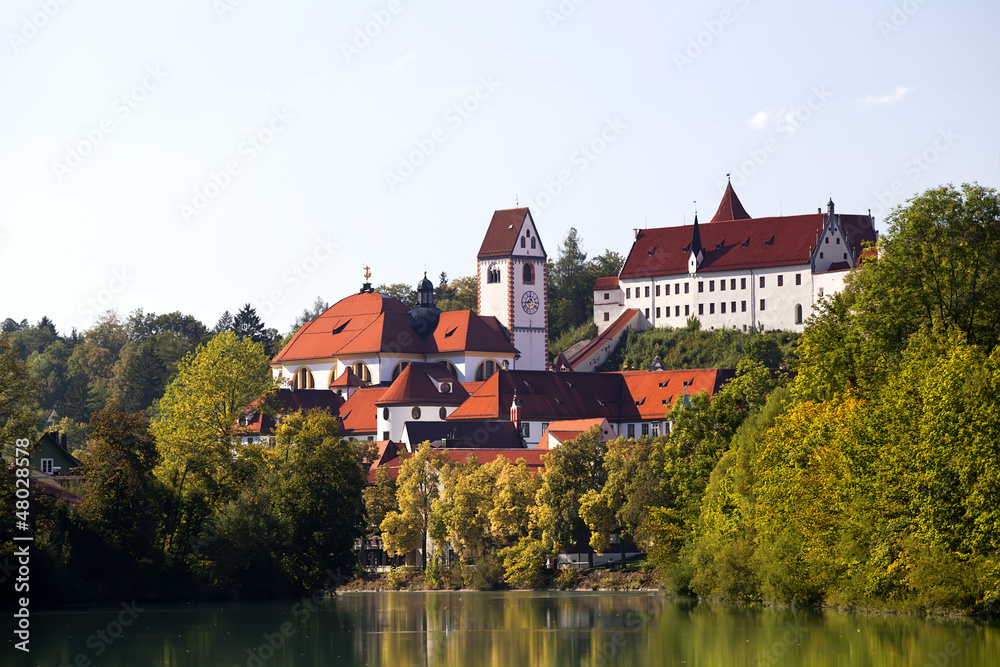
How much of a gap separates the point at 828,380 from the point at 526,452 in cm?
4328

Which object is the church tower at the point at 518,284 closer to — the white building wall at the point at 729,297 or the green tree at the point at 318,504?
the white building wall at the point at 729,297

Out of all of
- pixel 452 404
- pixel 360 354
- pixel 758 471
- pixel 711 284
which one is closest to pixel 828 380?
pixel 758 471

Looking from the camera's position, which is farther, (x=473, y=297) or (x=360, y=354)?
(x=473, y=297)

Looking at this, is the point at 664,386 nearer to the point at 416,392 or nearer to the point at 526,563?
the point at 416,392

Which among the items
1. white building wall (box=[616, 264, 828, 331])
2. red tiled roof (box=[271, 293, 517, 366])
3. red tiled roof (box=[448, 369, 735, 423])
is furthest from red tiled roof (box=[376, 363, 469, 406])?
white building wall (box=[616, 264, 828, 331])

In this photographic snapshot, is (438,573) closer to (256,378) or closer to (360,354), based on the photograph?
(256,378)

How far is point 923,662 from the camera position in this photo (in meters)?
37.5

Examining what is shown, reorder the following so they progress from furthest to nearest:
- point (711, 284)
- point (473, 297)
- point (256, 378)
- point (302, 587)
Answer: point (473, 297)
point (711, 284)
point (256, 378)
point (302, 587)

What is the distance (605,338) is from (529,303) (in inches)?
354

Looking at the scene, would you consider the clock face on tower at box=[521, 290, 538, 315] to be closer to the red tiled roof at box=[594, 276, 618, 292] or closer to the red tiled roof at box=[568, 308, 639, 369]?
the red tiled roof at box=[568, 308, 639, 369]

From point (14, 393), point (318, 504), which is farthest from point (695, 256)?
point (14, 393)

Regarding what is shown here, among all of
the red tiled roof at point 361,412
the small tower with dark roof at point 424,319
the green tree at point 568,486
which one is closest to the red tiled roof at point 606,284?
the small tower with dark roof at point 424,319

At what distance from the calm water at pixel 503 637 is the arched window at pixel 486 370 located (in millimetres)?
66986

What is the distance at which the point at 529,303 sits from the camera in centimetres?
14188
